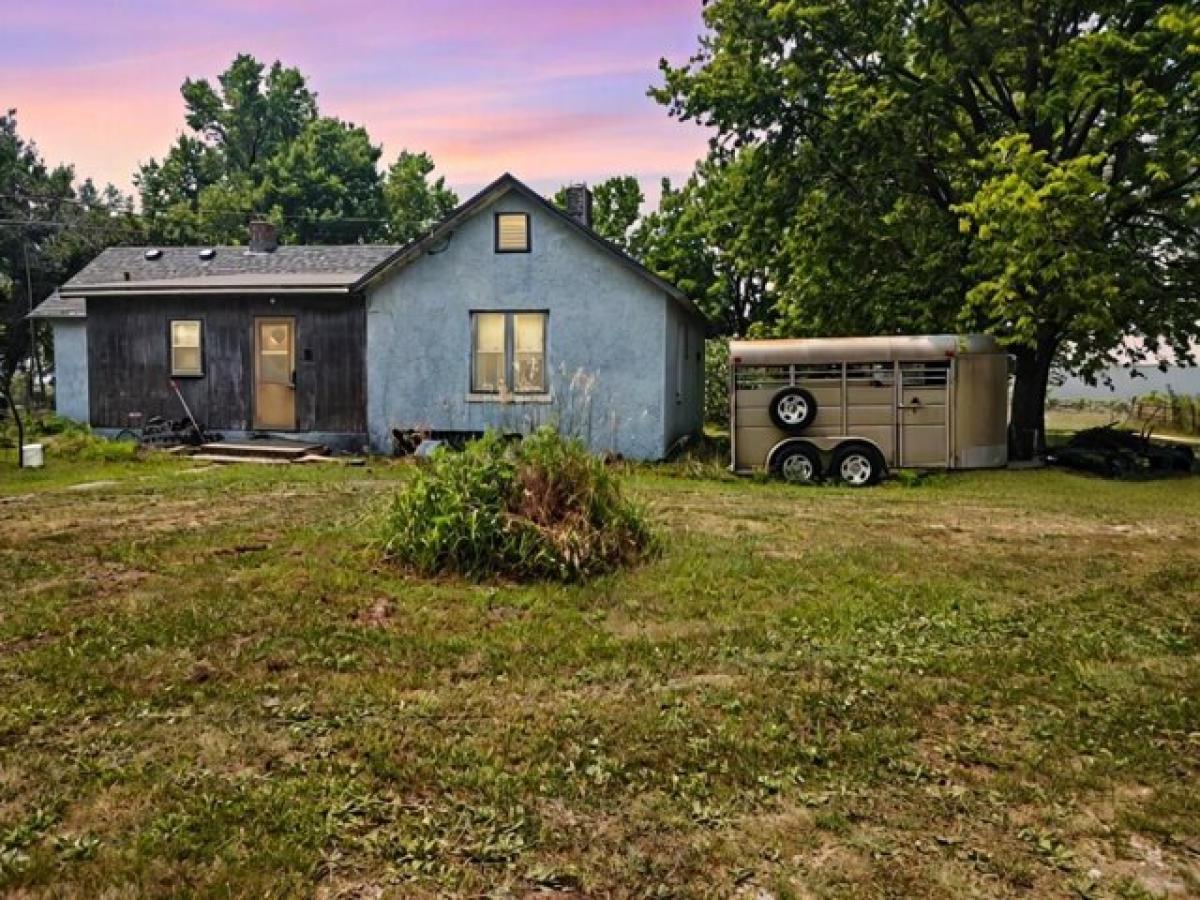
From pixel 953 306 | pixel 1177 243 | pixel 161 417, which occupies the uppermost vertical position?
pixel 1177 243

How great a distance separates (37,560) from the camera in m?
6.15

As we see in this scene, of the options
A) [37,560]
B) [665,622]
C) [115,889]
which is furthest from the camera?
[37,560]

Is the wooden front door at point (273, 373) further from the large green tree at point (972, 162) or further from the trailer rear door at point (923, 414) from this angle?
the trailer rear door at point (923, 414)

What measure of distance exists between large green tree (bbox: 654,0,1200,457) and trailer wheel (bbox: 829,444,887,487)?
2.97 meters

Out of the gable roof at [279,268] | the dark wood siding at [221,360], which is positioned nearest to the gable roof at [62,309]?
the gable roof at [279,268]

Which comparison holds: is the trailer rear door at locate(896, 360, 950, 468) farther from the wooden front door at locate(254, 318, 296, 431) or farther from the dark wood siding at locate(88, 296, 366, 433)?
the wooden front door at locate(254, 318, 296, 431)

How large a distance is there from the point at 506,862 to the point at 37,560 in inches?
208

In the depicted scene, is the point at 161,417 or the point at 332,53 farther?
the point at 161,417

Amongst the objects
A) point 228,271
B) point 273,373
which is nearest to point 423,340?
point 273,373

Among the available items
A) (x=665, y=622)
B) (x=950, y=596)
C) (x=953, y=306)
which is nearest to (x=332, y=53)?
(x=665, y=622)

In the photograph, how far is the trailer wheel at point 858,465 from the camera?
12719mm

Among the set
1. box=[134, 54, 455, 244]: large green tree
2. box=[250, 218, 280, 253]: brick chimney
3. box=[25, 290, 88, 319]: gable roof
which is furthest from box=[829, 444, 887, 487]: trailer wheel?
box=[134, 54, 455, 244]: large green tree

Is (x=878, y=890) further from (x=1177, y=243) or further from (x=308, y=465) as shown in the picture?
(x=1177, y=243)

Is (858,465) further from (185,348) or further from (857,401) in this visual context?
(185,348)
